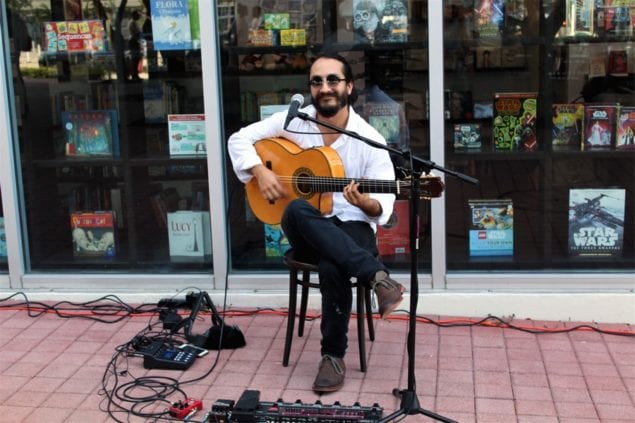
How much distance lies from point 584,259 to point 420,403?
5.44ft

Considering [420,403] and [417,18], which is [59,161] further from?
[420,403]

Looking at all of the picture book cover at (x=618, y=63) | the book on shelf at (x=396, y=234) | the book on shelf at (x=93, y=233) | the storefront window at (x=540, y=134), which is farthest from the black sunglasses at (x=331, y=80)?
the book on shelf at (x=93, y=233)

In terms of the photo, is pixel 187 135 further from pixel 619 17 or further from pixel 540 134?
pixel 619 17

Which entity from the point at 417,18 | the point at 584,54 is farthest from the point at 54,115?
the point at 584,54

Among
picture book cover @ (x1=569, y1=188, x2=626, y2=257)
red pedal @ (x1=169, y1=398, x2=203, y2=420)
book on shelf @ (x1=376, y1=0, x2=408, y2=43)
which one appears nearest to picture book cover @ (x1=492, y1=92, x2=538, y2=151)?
picture book cover @ (x1=569, y1=188, x2=626, y2=257)

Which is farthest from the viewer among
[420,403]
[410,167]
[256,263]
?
[256,263]

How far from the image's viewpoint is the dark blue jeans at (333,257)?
3.65 m

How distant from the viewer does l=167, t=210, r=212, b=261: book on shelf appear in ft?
16.5

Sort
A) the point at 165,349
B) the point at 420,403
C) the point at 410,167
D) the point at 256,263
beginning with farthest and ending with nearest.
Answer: the point at 256,263
the point at 165,349
the point at 420,403
the point at 410,167

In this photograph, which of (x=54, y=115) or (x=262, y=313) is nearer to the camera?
(x=262, y=313)

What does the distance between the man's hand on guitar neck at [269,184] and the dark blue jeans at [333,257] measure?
15cm

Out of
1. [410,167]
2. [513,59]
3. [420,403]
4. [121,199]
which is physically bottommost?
[420,403]

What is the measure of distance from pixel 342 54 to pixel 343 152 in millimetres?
910

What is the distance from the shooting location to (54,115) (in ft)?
16.8
